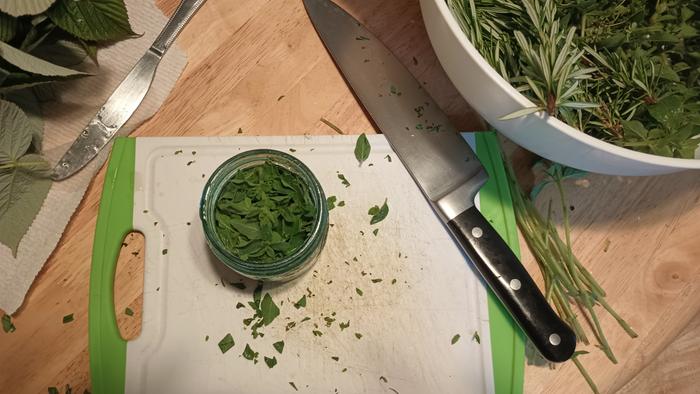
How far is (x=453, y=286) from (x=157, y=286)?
1.56 ft

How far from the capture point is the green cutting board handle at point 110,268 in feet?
2.55

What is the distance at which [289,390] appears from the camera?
785mm

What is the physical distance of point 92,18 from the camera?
807 mm

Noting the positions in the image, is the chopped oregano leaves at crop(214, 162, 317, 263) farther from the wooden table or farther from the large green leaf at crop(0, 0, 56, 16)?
the large green leaf at crop(0, 0, 56, 16)

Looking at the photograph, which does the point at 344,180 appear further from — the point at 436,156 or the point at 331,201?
the point at 436,156

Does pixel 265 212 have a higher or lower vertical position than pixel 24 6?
lower

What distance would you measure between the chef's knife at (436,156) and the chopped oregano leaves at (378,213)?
0.07 meters

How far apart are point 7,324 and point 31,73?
390mm

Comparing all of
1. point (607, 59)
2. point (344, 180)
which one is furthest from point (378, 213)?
point (607, 59)

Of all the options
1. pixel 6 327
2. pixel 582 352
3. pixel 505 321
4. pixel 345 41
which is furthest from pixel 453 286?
pixel 6 327

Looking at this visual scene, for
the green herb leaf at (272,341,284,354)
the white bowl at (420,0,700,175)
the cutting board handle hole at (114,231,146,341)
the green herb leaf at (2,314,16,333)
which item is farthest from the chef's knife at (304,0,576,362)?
the green herb leaf at (2,314,16,333)

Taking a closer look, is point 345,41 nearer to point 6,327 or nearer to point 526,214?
point 526,214

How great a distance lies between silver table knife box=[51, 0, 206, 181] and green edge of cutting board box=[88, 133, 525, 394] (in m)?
0.04

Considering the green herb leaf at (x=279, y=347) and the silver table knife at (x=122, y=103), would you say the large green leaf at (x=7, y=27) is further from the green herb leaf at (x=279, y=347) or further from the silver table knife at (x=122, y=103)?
the green herb leaf at (x=279, y=347)
